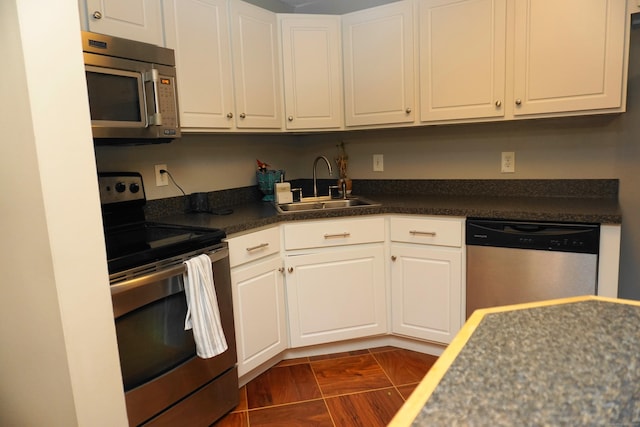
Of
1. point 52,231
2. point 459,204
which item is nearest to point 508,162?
point 459,204

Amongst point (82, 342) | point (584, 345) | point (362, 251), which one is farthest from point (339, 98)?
point (584, 345)

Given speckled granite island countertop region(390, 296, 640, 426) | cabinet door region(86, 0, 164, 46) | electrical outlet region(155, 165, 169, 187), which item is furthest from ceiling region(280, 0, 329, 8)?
speckled granite island countertop region(390, 296, 640, 426)

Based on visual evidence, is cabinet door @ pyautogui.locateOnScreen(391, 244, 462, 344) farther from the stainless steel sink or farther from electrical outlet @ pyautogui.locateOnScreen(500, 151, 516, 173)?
electrical outlet @ pyautogui.locateOnScreen(500, 151, 516, 173)

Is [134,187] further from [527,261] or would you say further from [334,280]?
[527,261]

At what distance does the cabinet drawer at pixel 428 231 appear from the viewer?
223 cm

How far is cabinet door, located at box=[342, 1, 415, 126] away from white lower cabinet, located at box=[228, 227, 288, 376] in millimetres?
986

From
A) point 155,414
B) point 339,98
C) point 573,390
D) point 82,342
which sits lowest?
point 155,414

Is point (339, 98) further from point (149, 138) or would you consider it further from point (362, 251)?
point (149, 138)

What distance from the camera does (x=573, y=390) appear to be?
2.03 ft

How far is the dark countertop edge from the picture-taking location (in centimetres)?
199

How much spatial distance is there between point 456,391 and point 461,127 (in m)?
2.33

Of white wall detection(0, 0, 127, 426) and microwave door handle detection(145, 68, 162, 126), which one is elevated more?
microwave door handle detection(145, 68, 162, 126)

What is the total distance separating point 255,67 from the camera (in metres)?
2.49

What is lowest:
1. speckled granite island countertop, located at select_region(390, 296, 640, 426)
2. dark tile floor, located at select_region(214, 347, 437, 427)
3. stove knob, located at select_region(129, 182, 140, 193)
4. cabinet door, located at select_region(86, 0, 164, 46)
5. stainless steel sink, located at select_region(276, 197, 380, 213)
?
dark tile floor, located at select_region(214, 347, 437, 427)
